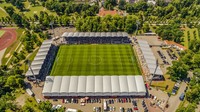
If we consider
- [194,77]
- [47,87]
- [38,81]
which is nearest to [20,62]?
[38,81]

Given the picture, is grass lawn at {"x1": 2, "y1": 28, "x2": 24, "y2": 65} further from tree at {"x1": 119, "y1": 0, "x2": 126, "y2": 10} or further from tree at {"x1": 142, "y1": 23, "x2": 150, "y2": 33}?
tree at {"x1": 142, "y1": 23, "x2": 150, "y2": 33}

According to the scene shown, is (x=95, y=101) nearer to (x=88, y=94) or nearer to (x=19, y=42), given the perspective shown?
(x=88, y=94)

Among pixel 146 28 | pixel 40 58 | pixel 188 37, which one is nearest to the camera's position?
pixel 40 58

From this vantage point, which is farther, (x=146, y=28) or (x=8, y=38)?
(x=146, y=28)

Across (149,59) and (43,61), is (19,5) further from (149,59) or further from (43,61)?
(149,59)

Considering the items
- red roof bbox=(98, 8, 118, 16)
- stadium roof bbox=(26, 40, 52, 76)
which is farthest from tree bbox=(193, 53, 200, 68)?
stadium roof bbox=(26, 40, 52, 76)

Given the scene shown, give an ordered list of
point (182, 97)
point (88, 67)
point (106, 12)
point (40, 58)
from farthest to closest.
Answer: point (106, 12), point (40, 58), point (88, 67), point (182, 97)

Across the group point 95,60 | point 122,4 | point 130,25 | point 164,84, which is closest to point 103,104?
point 95,60
